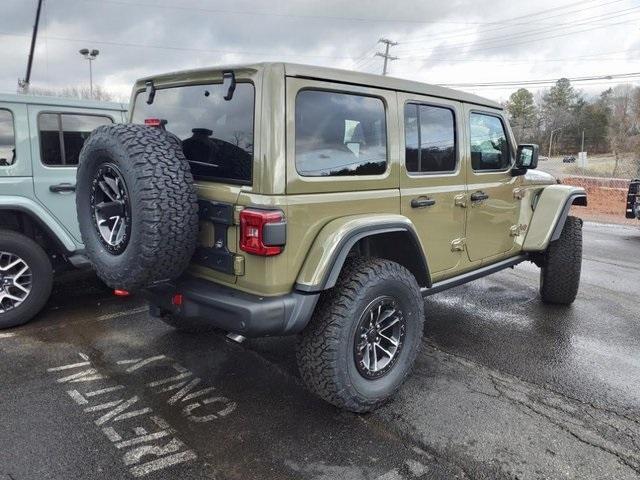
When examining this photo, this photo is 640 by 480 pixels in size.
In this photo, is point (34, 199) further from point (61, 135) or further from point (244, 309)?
point (244, 309)

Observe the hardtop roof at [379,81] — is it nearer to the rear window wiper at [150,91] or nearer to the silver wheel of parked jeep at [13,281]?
the rear window wiper at [150,91]

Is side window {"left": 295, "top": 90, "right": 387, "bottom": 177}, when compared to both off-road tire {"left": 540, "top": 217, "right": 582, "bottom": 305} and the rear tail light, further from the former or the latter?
off-road tire {"left": 540, "top": 217, "right": 582, "bottom": 305}

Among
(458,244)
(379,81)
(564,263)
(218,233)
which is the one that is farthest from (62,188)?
(564,263)

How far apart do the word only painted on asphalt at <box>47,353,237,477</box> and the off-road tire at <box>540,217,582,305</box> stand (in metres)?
3.39

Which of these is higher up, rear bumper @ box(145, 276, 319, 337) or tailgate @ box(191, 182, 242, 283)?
tailgate @ box(191, 182, 242, 283)

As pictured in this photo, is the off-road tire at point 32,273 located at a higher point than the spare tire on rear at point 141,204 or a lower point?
lower

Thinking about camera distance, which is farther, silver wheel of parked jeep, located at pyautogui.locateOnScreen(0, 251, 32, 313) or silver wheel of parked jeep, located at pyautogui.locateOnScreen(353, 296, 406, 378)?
silver wheel of parked jeep, located at pyautogui.locateOnScreen(0, 251, 32, 313)

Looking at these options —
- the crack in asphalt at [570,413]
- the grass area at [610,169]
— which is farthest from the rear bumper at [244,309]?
the grass area at [610,169]

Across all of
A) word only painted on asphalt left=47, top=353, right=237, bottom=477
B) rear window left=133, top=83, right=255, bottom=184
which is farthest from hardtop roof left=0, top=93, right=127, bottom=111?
word only painted on asphalt left=47, top=353, right=237, bottom=477

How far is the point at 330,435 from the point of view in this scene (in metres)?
2.74

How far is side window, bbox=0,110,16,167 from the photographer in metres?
→ 4.21

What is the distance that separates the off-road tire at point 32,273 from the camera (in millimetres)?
4117

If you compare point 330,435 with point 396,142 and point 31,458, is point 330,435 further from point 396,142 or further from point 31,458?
point 396,142

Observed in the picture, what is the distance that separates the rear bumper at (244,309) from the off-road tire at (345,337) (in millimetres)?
149
